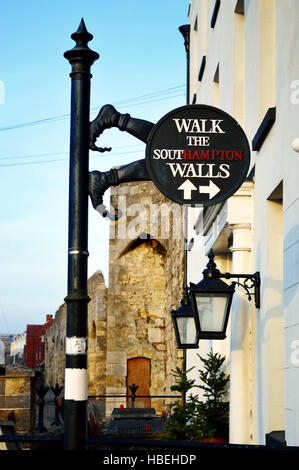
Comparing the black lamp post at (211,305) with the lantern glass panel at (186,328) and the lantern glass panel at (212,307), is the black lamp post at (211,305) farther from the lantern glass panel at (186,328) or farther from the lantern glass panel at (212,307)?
the lantern glass panel at (186,328)

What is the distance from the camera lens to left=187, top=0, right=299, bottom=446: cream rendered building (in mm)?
5168

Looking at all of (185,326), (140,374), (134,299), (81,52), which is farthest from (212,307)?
(134,299)

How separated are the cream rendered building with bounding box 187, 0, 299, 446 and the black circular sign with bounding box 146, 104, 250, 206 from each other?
1.64 ft

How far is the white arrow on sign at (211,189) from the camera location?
15.6 ft

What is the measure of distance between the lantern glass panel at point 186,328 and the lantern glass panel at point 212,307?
2.73 metres

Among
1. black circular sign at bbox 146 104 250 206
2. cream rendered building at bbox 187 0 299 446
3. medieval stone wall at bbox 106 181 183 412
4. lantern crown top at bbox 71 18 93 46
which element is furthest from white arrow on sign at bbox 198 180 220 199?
medieval stone wall at bbox 106 181 183 412

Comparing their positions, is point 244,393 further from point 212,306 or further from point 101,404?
point 101,404

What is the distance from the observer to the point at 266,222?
651 cm

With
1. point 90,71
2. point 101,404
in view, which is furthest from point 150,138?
point 101,404

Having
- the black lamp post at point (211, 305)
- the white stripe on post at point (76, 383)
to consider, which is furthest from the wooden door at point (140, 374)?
the white stripe on post at point (76, 383)

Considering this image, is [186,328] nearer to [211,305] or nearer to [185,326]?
[185,326]

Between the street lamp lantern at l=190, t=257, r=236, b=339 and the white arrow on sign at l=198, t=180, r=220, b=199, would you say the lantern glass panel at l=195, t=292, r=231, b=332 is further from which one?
the white arrow on sign at l=198, t=180, r=220, b=199

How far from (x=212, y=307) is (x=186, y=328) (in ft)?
9.35

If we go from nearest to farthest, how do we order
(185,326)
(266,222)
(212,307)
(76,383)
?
(76,383)
(212,307)
(266,222)
(185,326)
